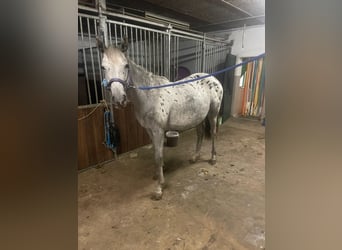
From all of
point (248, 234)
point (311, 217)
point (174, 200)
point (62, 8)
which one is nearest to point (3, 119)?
point (62, 8)

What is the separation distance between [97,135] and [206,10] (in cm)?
266

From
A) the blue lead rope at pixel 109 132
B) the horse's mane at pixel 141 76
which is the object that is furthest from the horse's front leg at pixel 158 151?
the blue lead rope at pixel 109 132

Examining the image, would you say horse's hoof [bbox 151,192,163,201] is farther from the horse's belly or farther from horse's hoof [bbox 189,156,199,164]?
horse's hoof [bbox 189,156,199,164]

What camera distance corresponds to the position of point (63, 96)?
382 mm

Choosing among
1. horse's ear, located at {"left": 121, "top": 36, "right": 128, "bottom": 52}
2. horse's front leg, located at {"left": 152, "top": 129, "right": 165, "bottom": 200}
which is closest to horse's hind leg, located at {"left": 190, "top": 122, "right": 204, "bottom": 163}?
horse's front leg, located at {"left": 152, "top": 129, "right": 165, "bottom": 200}

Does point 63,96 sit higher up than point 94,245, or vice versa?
point 63,96

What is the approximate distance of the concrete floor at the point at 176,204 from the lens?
4.39 feet

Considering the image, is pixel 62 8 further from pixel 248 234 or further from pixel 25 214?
pixel 248 234

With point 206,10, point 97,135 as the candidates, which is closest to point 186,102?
point 97,135

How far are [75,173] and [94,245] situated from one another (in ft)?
3.81

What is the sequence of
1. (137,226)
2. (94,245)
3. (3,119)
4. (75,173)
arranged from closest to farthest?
(3,119)
(75,173)
(94,245)
(137,226)

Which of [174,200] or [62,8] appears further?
[174,200]

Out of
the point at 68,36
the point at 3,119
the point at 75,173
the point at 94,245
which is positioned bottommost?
the point at 94,245

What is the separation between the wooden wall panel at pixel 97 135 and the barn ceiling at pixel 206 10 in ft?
5.24
